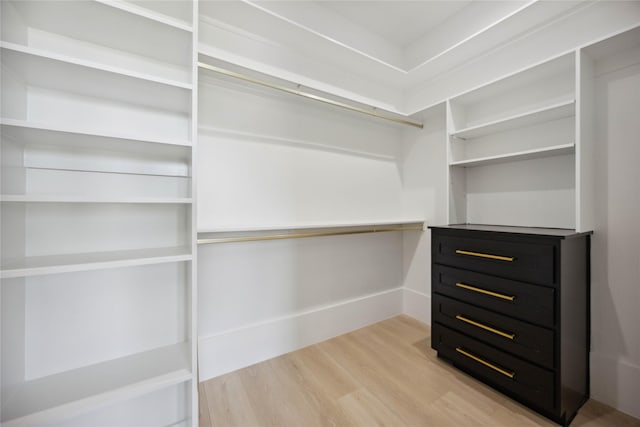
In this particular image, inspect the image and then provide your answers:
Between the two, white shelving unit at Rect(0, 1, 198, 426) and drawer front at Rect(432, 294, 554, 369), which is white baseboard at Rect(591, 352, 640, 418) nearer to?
drawer front at Rect(432, 294, 554, 369)

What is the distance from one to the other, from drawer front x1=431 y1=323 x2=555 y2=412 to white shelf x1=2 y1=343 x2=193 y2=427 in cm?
151

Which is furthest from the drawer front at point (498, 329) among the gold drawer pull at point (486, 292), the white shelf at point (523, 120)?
the white shelf at point (523, 120)

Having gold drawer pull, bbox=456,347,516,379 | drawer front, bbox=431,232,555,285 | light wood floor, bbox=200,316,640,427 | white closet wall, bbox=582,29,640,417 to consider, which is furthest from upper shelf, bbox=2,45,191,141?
white closet wall, bbox=582,29,640,417

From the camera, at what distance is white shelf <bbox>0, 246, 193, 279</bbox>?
0.90m

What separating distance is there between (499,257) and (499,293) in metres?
0.20

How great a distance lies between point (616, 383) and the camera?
54.4 inches

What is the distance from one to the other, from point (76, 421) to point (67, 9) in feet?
5.63

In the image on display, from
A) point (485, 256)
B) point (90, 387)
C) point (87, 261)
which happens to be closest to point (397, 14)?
point (485, 256)

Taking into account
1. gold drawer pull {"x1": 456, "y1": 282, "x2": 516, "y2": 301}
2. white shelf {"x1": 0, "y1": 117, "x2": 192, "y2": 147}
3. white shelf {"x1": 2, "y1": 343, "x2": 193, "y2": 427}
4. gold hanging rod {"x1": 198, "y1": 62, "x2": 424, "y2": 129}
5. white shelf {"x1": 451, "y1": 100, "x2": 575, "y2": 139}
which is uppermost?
gold hanging rod {"x1": 198, "y1": 62, "x2": 424, "y2": 129}

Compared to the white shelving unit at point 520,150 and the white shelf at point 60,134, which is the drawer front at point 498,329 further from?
the white shelf at point 60,134

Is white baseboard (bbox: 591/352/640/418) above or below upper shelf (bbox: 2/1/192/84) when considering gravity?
below

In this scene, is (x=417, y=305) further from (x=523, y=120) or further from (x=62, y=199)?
(x=62, y=199)

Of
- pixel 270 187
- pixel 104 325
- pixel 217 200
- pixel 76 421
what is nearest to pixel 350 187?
pixel 270 187

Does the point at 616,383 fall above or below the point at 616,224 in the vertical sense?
below
